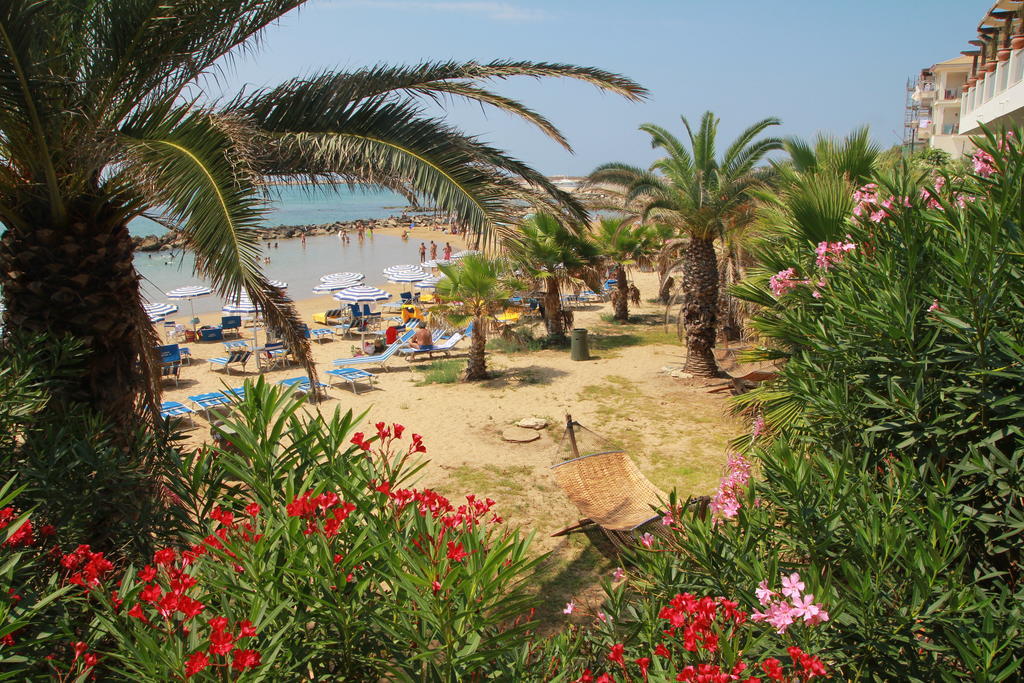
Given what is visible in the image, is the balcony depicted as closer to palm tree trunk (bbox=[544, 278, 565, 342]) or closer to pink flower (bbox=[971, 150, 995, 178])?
pink flower (bbox=[971, 150, 995, 178])

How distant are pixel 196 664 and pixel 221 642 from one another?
0.25ft

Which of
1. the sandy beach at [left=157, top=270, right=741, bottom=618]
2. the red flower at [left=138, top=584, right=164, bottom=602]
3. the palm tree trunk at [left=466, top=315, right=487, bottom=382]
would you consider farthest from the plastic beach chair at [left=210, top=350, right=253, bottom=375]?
the red flower at [left=138, top=584, right=164, bottom=602]

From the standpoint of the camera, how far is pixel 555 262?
16.5m

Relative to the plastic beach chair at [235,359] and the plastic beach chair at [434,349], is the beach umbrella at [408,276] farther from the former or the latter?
the plastic beach chair at [235,359]

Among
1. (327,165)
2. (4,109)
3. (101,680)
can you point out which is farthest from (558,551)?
(4,109)

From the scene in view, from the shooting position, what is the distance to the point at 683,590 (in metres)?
2.46

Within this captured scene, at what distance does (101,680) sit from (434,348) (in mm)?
14185

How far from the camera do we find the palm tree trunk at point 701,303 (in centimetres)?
1282

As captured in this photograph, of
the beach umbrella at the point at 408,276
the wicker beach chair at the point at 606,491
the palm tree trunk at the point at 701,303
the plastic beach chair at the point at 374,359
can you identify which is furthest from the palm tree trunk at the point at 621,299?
the wicker beach chair at the point at 606,491

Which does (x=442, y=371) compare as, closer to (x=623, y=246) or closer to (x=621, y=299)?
(x=623, y=246)

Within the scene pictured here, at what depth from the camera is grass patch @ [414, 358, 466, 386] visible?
1383 cm

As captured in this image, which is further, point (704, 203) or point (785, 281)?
point (704, 203)

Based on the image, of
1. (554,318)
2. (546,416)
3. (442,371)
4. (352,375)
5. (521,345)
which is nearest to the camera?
(546,416)

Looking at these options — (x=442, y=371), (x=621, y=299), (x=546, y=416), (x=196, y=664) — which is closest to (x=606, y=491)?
(x=546, y=416)
